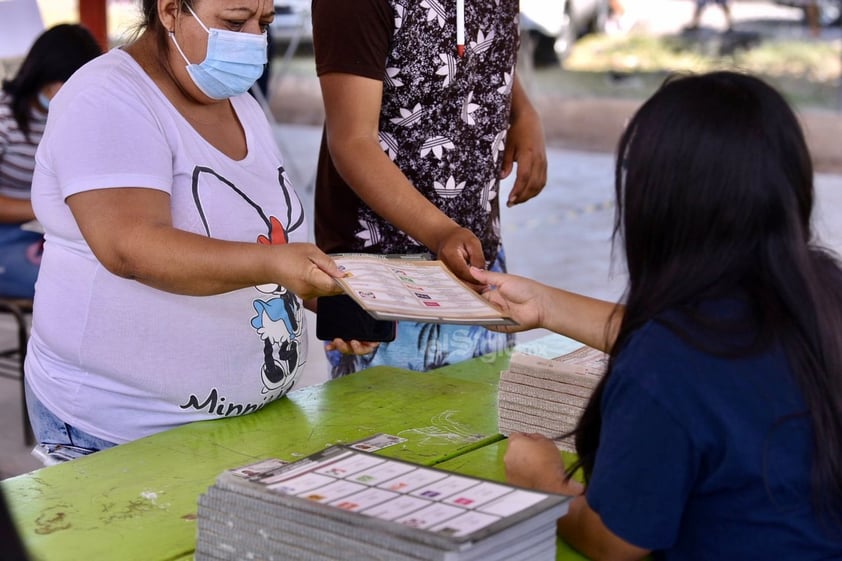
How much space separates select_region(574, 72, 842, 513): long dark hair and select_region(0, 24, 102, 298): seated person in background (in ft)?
10.4

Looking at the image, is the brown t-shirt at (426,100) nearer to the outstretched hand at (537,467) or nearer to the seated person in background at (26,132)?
the outstretched hand at (537,467)

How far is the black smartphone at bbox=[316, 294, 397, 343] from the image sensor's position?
211 centimetres

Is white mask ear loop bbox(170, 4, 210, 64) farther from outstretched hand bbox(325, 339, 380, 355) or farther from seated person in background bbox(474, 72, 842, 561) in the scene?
seated person in background bbox(474, 72, 842, 561)

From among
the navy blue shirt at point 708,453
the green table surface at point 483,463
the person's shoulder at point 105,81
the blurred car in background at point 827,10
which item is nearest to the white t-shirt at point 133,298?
the person's shoulder at point 105,81

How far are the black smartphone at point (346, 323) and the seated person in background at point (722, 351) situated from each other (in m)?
0.84

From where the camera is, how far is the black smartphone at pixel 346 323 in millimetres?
2105

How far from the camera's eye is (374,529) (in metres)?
1.17

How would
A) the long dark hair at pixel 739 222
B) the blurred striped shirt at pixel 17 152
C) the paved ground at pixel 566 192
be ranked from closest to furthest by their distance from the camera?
the long dark hair at pixel 739 222 < the blurred striped shirt at pixel 17 152 < the paved ground at pixel 566 192

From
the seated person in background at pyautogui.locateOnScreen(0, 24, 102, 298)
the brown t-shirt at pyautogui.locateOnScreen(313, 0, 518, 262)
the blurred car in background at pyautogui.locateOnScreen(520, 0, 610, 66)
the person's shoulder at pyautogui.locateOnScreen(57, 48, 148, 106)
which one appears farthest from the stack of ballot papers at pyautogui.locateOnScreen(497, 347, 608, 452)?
the blurred car in background at pyautogui.locateOnScreen(520, 0, 610, 66)

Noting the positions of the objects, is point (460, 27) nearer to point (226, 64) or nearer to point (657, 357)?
point (226, 64)

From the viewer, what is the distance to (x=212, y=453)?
1834mm

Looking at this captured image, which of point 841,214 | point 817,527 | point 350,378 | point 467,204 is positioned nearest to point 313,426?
point 350,378

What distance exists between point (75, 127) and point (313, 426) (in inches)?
25.9

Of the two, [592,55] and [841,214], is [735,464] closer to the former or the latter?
[841,214]
